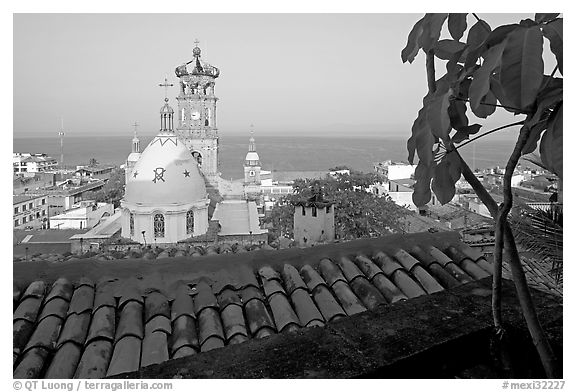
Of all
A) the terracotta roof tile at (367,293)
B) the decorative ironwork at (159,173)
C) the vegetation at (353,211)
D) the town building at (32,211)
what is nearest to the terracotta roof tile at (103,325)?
the terracotta roof tile at (367,293)

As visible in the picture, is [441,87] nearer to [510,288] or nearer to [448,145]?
[448,145]

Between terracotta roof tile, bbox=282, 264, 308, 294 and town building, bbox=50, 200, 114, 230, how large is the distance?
1090 centimetres

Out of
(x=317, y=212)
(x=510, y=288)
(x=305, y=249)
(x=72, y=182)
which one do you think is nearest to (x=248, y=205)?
(x=72, y=182)

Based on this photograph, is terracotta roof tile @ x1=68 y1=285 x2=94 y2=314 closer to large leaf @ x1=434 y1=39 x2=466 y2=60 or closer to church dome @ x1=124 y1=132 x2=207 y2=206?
large leaf @ x1=434 y1=39 x2=466 y2=60

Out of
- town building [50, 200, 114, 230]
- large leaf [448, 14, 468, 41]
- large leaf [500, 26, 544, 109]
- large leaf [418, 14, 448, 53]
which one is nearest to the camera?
large leaf [500, 26, 544, 109]

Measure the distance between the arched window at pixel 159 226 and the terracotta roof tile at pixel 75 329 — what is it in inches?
328

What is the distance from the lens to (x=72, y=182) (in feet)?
50.4

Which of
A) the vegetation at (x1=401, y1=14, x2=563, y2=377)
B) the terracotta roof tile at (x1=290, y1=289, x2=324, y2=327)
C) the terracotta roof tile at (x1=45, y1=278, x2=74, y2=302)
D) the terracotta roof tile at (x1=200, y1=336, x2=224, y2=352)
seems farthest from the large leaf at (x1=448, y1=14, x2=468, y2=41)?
A: the terracotta roof tile at (x1=45, y1=278, x2=74, y2=302)

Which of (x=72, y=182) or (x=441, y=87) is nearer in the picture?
(x=441, y=87)

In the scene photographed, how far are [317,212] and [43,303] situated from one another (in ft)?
7.09

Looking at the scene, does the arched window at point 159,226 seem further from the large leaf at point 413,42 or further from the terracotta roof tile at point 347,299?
the large leaf at point 413,42

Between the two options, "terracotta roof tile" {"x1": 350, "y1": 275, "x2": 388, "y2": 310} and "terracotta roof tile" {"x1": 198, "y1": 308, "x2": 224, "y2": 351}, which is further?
"terracotta roof tile" {"x1": 350, "y1": 275, "x2": 388, "y2": 310}

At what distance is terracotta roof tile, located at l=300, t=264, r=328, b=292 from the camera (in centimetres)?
181

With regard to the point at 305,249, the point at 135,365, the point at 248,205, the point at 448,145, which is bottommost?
the point at 248,205
